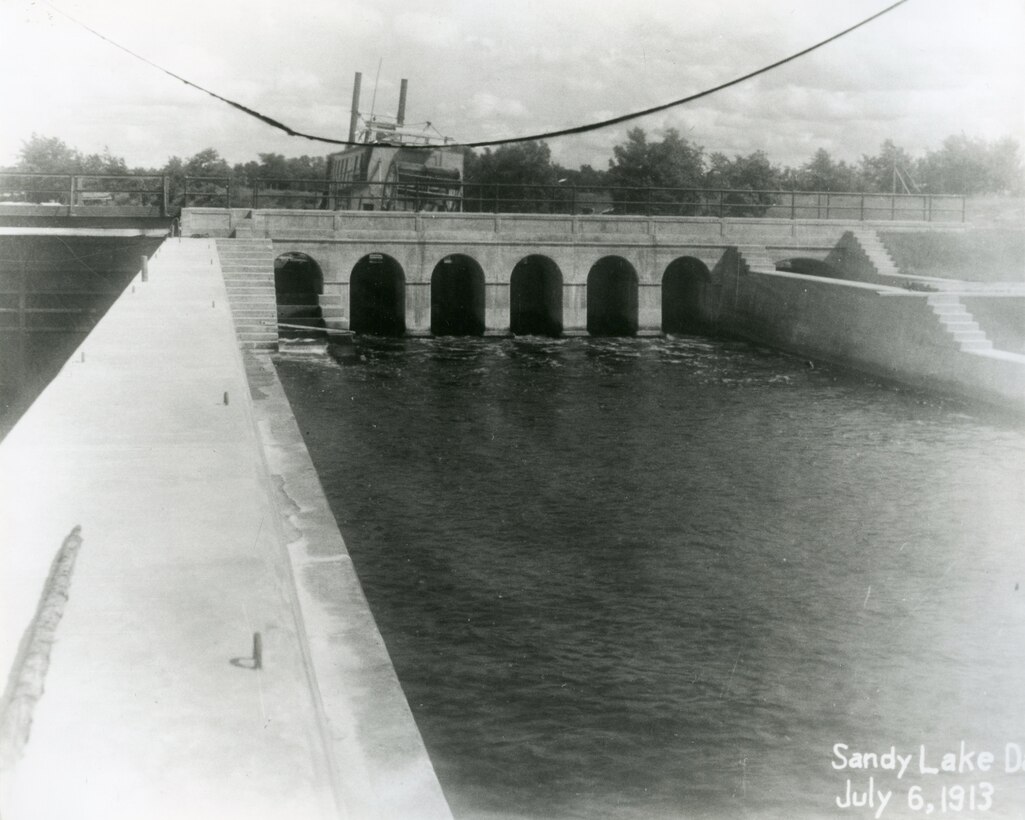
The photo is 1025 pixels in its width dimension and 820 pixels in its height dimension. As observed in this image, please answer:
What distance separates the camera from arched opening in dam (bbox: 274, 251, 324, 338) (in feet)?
104

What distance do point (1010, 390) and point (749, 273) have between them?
46.6 ft

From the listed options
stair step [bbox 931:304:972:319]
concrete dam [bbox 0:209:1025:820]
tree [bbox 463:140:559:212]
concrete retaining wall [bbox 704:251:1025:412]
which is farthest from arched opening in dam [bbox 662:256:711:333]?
tree [bbox 463:140:559:212]

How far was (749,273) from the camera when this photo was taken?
33.5m

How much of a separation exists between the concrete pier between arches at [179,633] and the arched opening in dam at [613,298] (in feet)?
85.3

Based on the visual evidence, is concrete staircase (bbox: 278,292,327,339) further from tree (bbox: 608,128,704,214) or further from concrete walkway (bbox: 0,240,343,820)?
tree (bbox: 608,128,704,214)

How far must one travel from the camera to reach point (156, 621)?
426cm

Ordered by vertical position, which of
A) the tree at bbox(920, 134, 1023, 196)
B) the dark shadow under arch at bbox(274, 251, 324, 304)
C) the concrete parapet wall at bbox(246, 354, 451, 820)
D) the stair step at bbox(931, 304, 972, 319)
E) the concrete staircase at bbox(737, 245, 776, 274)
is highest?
the tree at bbox(920, 134, 1023, 196)

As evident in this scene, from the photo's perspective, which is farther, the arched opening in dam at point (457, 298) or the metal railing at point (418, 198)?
the arched opening in dam at point (457, 298)

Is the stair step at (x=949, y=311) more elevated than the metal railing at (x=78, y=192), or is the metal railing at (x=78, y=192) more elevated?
the metal railing at (x=78, y=192)

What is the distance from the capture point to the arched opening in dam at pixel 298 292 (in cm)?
3156

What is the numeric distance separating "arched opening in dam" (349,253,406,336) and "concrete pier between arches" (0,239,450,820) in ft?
81.1

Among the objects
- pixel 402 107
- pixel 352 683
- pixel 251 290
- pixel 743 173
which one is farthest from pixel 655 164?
pixel 352 683

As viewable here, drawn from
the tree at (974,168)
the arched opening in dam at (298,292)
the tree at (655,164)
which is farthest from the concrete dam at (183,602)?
the tree at (655,164)

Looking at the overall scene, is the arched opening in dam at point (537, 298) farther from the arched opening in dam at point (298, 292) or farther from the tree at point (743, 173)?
the tree at point (743, 173)
